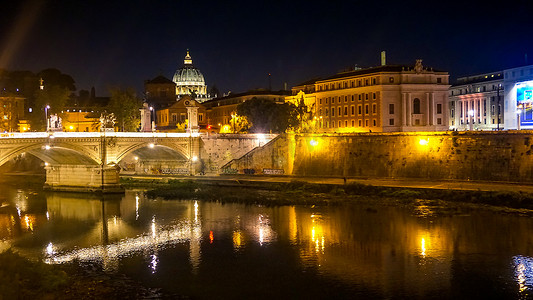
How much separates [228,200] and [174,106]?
1967 inches

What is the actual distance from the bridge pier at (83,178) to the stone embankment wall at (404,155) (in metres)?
12.7

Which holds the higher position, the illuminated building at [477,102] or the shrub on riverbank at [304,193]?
the illuminated building at [477,102]

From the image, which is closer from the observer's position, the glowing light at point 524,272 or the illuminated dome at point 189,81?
the glowing light at point 524,272

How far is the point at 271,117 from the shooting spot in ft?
220

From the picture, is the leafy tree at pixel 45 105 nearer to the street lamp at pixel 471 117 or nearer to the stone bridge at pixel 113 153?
the stone bridge at pixel 113 153

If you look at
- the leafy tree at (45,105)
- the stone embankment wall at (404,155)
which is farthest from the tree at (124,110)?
the stone embankment wall at (404,155)

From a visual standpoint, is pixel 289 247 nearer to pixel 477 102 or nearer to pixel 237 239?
pixel 237 239

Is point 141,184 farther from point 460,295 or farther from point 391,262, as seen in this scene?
point 460,295

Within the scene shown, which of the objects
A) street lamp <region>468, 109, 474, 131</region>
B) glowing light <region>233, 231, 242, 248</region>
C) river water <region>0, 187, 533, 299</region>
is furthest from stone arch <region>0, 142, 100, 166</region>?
street lamp <region>468, 109, 474, 131</region>

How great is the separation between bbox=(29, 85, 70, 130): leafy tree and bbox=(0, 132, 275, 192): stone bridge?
15.6 metres

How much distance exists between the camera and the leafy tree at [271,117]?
66.6 meters

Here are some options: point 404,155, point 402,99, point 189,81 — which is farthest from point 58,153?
point 189,81

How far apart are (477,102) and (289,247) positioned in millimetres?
60998

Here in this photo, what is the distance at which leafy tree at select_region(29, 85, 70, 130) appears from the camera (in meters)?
72.8
